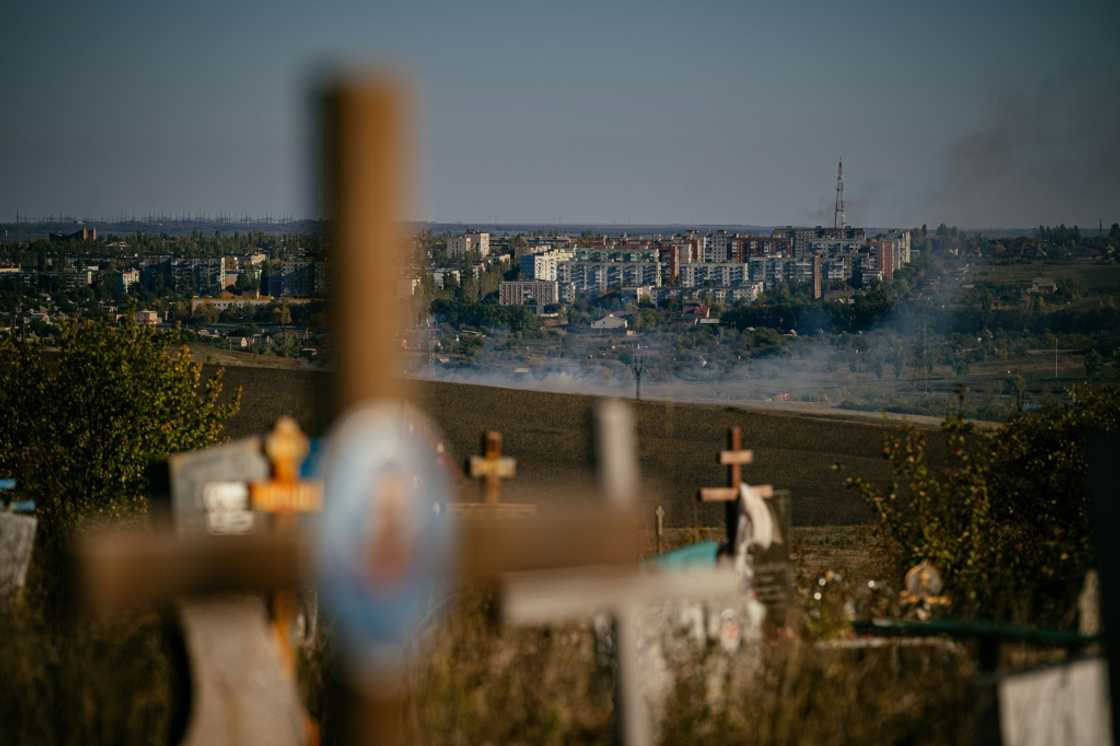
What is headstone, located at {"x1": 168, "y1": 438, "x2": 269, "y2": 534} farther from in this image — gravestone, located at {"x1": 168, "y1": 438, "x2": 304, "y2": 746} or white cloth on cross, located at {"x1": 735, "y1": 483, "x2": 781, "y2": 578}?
white cloth on cross, located at {"x1": 735, "y1": 483, "x2": 781, "y2": 578}

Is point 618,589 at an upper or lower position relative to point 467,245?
upper

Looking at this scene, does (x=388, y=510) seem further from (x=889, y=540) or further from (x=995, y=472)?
(x=995, y=472)

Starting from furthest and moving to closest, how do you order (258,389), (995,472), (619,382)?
(619,382), (258,389), (995,472)

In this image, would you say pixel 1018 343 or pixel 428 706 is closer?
pixel 428 706

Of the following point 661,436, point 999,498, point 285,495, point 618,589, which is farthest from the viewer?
point 661,436

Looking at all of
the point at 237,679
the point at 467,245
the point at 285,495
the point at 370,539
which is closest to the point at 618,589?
the point at 285,495

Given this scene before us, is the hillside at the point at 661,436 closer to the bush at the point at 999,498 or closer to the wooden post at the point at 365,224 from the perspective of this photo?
the bush at the point at 999,498

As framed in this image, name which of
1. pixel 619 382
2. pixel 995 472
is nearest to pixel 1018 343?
pixel 619 382

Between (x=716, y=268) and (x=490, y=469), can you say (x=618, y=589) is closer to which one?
(x=490, y=469)
